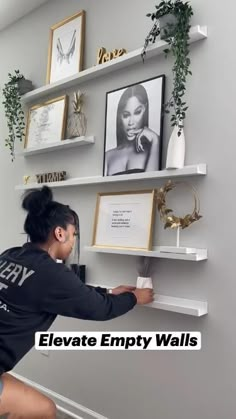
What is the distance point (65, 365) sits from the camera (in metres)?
2.66

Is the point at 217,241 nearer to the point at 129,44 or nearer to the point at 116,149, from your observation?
the point at 116,149

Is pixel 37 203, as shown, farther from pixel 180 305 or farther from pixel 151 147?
pixel 180 305

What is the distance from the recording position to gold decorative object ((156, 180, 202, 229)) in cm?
195

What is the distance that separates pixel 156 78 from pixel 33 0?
1420 millimetres

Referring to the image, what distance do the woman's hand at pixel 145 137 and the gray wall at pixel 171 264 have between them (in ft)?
0.28

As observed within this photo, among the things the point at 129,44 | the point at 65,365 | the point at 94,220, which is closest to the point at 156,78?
the point at 129,44

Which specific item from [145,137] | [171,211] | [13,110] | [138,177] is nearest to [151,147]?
[145,137]

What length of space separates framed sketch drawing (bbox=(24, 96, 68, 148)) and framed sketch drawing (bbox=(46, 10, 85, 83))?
0.60 ft

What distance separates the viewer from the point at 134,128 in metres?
2.26

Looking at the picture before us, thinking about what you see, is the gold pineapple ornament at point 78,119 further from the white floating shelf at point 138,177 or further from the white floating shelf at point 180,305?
the white floating shelf at point 180,305

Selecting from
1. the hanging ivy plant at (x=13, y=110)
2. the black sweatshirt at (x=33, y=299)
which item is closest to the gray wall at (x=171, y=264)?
the hanging ivy plant at (x=13, y=110)

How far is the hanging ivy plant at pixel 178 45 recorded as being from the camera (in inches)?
76.7

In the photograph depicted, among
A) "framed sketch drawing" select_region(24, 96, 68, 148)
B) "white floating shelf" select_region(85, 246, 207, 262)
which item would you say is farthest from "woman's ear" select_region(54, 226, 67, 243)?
"framed sketch drawing" select_region(24, 96, 68, 148)

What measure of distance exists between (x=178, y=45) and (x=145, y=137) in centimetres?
49
